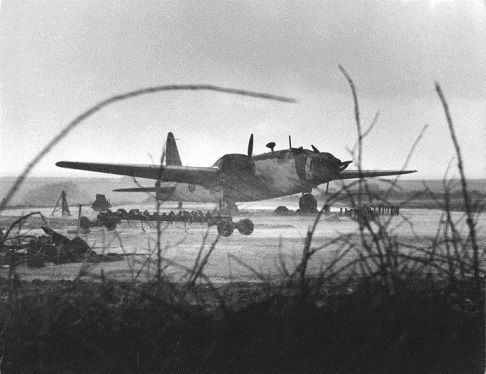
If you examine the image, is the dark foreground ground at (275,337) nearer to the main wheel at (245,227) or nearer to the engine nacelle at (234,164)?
the main wheel at (245,227)

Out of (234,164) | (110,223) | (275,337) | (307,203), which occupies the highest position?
(234,164)

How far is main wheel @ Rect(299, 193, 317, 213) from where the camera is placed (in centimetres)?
1295

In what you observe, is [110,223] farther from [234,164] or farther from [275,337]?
[275,337]

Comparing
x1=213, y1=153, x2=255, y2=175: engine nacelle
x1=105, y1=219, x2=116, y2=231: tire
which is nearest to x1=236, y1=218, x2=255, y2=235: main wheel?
x1=213, y1=153, x2=255, y2=175: engine nacelle

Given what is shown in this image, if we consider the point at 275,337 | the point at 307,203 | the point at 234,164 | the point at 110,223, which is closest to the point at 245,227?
the point at 307,203

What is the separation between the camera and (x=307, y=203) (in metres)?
13.1

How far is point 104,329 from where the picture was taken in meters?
1.67

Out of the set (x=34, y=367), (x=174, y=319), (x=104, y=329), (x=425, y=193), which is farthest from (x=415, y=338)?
(x=34, y=367)

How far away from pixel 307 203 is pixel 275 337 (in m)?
11.8

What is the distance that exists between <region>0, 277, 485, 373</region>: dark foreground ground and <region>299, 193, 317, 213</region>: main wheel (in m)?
11.3

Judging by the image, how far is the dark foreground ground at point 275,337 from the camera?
55.4 inches

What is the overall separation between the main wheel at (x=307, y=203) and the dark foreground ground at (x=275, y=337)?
11.3 meters

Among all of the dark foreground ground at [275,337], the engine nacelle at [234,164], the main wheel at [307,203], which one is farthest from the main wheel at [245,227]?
the dark foreground ground at [275,337]

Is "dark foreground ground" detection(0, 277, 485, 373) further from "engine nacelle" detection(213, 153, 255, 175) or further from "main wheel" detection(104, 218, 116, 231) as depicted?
"main wheel" detection(104, 218, 116, 231)
